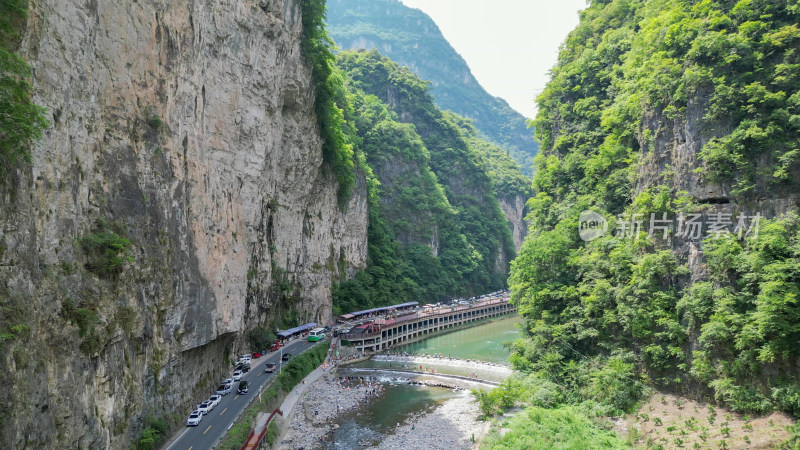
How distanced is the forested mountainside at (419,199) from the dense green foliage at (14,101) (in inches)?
1812

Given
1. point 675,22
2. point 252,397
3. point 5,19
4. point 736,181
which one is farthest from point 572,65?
point 5,19

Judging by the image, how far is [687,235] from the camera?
27.8 m

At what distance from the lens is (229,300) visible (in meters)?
32.1

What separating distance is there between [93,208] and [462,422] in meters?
25.2

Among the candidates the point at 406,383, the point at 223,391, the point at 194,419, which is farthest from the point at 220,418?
the point at 406,383

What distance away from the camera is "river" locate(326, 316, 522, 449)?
3231 centimetres

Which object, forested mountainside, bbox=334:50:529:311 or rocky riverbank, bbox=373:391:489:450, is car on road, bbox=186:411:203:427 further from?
forested mountainside, bbox=334:50:529:311

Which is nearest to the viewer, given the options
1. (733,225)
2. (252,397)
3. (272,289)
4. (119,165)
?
(119,165)

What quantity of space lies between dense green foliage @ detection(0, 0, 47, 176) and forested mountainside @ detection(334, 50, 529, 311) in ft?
151

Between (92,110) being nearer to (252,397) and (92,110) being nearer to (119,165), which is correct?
(119,165)

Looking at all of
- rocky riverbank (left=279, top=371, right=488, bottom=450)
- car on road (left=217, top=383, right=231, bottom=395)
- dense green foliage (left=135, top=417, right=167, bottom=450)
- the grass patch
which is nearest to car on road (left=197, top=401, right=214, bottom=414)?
car on road (left=217, top=383, right=231, bottom=395)

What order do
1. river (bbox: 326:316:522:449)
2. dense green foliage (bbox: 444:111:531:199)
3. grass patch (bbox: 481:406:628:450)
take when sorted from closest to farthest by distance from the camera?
grass patch (bbox: 481:406:628:450) < river (bbox: 326:316:522:449) < dense green foliage (bbox: 444:111:531:199)

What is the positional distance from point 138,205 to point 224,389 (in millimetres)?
14012

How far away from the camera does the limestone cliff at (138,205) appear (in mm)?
15750
